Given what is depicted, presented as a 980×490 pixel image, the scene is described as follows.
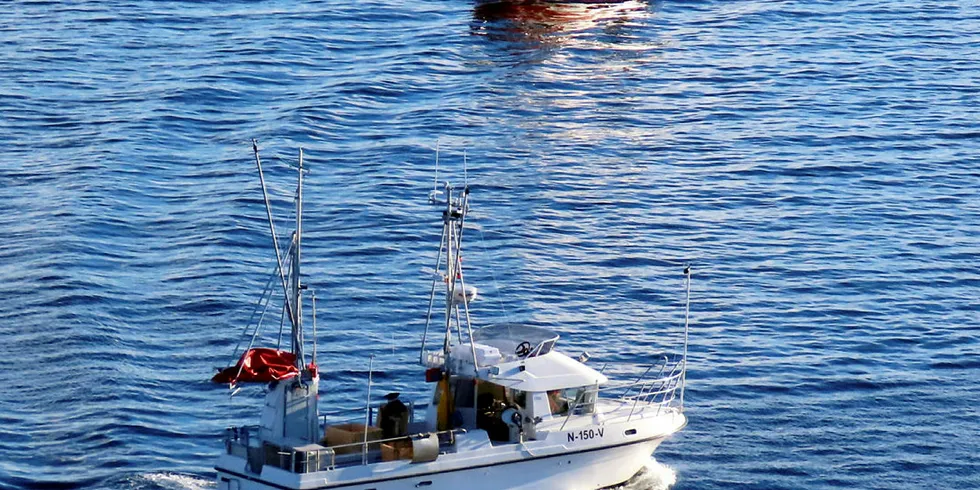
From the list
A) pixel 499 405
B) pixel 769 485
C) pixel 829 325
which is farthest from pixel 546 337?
pixel 829 325

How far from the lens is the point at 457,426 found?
181 ft

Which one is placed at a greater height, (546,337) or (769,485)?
(546,337)

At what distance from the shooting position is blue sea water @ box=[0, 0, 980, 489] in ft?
221

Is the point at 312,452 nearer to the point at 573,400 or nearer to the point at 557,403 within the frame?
the point at 557,403

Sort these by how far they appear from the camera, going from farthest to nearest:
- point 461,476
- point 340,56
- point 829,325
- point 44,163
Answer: point 340,56 → point 44,163 → point 829,325 → point 461,476

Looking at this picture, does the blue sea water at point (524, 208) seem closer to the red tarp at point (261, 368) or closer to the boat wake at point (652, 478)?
the boat wake at point (652, 478)

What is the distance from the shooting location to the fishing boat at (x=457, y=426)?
52719mm

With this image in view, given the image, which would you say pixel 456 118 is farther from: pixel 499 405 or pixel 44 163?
pixel 499 405

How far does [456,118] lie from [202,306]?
1279 inches

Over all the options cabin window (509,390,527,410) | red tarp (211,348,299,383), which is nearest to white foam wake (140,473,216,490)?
red tarp (211,348,299,383)

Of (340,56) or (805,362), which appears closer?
(805,362)

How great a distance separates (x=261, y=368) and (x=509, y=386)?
8.19 metres

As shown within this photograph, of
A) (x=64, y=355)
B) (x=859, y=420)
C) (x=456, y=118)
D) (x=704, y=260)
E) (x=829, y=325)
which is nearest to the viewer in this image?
(x=859, y=420)

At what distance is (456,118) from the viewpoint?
349ft
